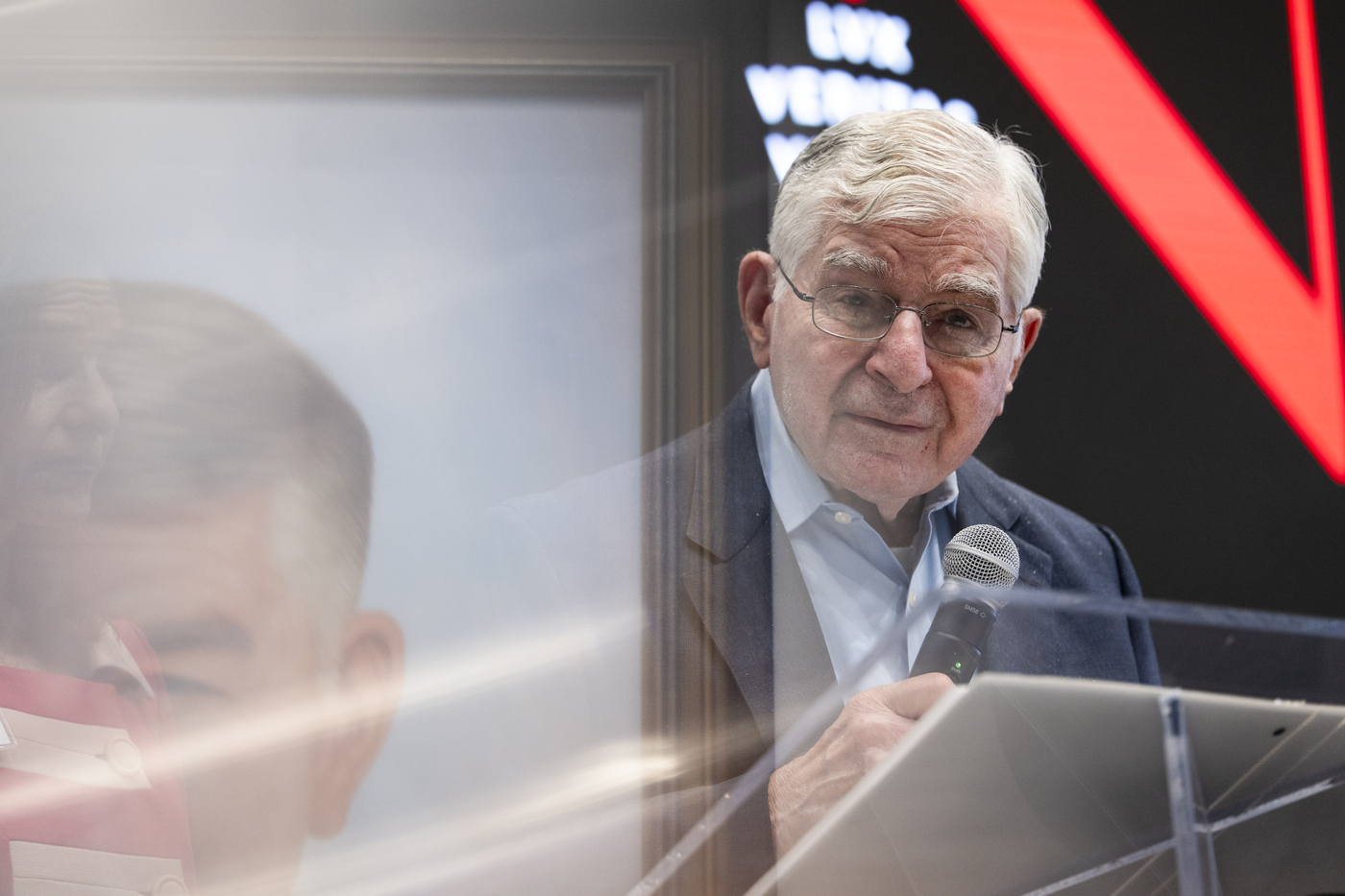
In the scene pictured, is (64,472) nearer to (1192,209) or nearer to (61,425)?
(61,425)

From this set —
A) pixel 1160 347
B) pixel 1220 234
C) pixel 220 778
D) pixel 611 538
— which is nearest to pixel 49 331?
pixel 220 778

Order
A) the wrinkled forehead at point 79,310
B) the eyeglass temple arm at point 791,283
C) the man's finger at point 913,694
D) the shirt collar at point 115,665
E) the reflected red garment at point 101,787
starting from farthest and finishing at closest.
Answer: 1. the eyeglass temple arm at point 791,283
2. the wrinkled forehead at point 79,310
3. the shirt collar at point 115,665
4. the reflected red garment at point 101,787
5. the man's finger at point 913,694

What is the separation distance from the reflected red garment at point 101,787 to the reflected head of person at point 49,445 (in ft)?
0.19

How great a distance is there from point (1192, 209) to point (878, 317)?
2.09 ft

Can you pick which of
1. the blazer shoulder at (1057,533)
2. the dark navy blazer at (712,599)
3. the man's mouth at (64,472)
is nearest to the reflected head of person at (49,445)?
the man's mouth at (64,472)

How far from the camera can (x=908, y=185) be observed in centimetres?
140

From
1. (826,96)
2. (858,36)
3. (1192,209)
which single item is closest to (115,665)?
(826,96)

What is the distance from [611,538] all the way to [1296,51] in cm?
138

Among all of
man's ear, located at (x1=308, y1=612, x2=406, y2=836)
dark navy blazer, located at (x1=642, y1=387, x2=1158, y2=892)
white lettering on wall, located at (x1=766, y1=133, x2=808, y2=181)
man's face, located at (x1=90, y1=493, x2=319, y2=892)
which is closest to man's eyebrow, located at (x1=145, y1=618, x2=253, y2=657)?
man's face, located at (x1=90, y1=493, x2=319, y2=892)

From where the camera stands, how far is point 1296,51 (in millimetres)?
1733

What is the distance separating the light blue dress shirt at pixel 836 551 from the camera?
1.45 metres

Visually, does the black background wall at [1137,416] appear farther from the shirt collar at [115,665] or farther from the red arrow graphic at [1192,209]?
the shirt collar at [115,665]

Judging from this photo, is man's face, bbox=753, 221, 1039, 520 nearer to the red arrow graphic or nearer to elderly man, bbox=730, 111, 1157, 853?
elderly man, bbox=730, 111, 1157, 853

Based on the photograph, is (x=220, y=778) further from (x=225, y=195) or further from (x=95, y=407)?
(x=225, y=195)
